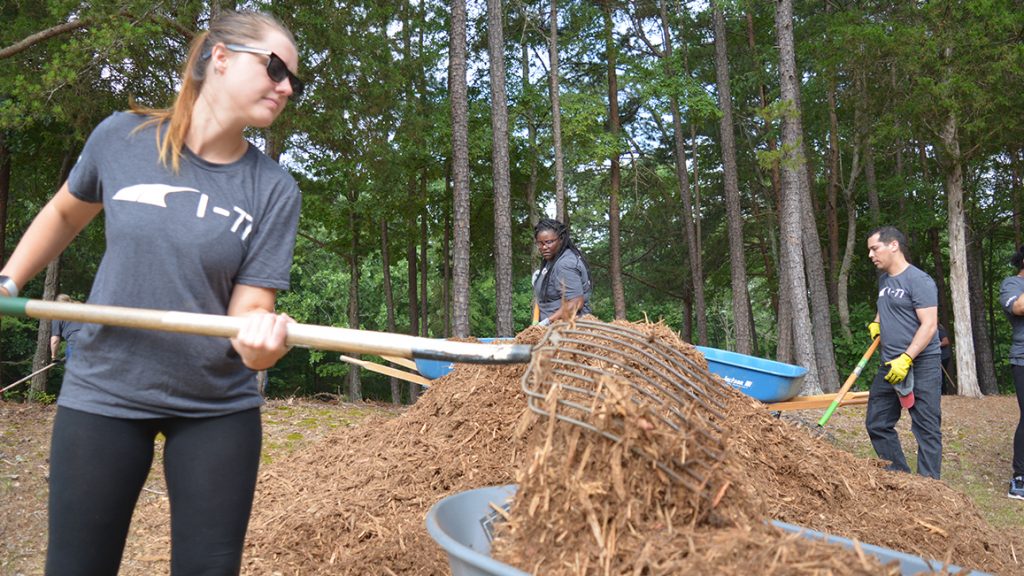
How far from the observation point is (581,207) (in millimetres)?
22516

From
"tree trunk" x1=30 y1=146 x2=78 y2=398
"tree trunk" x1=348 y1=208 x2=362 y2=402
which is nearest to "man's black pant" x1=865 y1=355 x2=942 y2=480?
"tree trunk" x1=30 y1=146 x2=78 y2=398

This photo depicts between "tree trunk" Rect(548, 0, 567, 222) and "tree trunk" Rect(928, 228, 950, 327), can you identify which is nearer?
"tree trunk" Rect(548, 0, 567, 222)

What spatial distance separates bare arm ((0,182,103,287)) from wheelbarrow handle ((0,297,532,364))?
74 millimetres

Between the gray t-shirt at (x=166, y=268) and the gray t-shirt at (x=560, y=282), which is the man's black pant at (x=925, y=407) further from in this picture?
the gray t-shirt at (x=166, y=268)

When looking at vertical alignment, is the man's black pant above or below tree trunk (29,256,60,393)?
below

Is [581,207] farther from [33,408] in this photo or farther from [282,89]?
[282,89]

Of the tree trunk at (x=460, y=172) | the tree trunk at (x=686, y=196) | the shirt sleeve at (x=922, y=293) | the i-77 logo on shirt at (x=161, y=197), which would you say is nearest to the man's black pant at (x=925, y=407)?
the shirt sleeve at (x=922, y=293)

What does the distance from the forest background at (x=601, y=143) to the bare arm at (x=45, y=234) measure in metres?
6.08

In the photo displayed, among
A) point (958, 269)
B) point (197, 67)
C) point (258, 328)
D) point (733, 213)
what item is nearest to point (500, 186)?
point (733, 213)

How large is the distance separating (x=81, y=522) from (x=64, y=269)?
61.9 feet

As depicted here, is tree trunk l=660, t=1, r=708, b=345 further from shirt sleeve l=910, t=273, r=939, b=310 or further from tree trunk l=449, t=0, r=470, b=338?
shirt sleeve l=910, t=273, r=939, b=310

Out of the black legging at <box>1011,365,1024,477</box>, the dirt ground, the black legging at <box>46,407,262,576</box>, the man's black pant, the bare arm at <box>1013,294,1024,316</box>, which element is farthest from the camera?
the black legging at <box>1011,365,1024,477</box>

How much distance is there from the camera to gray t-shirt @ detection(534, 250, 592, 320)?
556 cm

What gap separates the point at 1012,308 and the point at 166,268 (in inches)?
220
